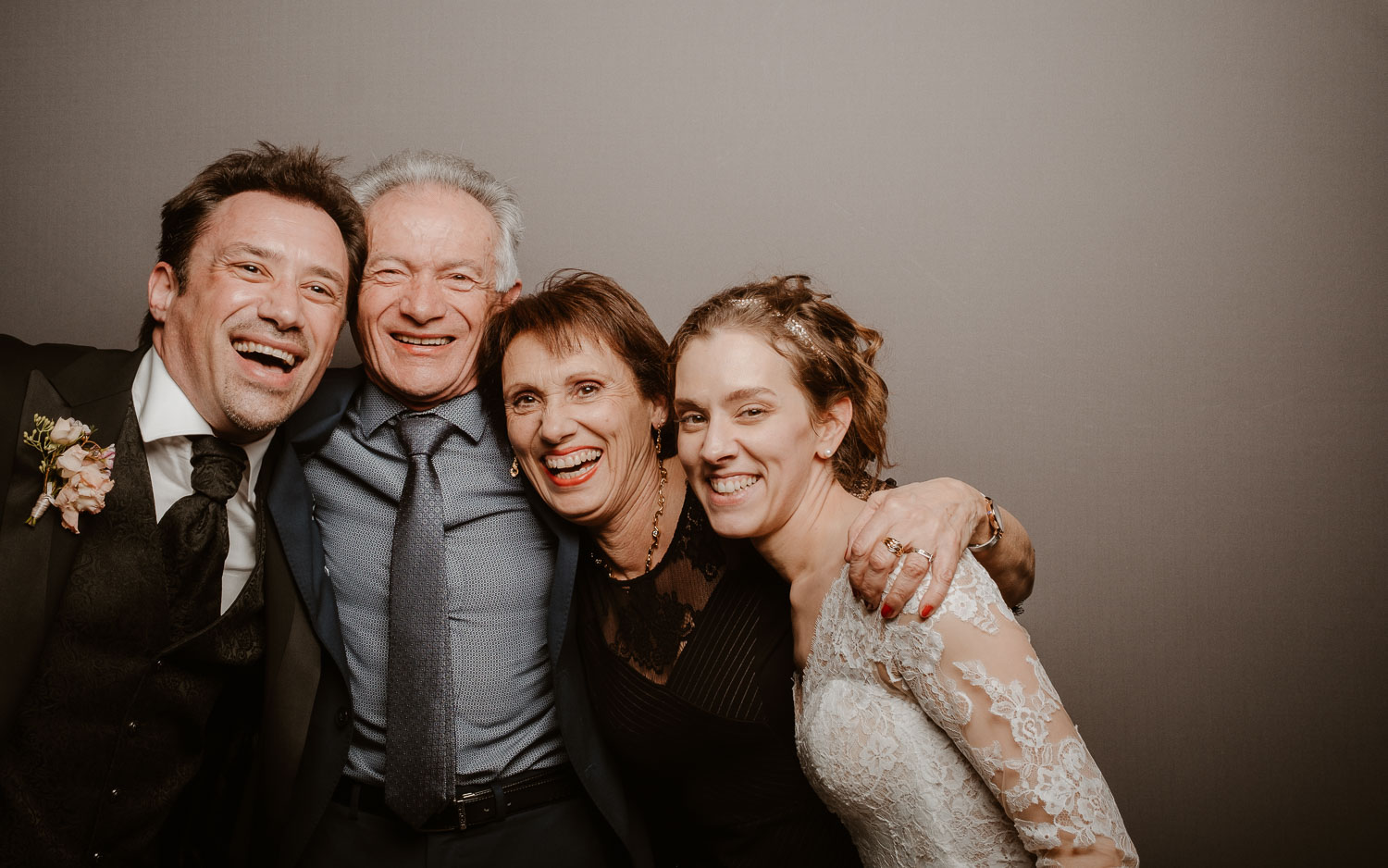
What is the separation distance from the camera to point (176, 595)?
1511 millimetres

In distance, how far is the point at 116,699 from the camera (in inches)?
56.9

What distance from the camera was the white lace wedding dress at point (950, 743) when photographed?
1206 mm

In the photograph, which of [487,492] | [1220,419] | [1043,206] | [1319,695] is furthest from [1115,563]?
[487,492]

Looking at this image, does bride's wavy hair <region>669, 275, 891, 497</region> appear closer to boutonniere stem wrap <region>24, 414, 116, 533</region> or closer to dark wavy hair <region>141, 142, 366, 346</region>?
dark wavy hair <region>141, 142, 366, 346</region>

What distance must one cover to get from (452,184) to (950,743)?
171 centimetres

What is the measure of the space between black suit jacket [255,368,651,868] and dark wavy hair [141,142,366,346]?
17.5 inches

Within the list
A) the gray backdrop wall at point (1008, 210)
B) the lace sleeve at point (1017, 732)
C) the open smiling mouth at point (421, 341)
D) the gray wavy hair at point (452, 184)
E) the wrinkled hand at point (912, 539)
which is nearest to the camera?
the lace sleeve at point (1017, 732)

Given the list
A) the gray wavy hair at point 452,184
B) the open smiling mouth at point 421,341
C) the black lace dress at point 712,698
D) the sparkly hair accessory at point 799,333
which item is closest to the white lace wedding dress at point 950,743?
the black lace dress at point 712,698

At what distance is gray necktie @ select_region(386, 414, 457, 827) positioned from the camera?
1.63 meters

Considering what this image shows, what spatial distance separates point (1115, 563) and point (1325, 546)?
64 cm

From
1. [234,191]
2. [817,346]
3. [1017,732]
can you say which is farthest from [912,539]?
→ [234,191]

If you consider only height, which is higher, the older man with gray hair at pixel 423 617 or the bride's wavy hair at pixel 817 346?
the bride's wavy hair at pixel 817 346

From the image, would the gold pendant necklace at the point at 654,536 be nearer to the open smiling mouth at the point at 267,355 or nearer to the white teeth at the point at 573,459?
the white teeth at the point at 573,459

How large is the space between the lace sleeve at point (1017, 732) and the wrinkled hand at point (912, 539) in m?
0.05
